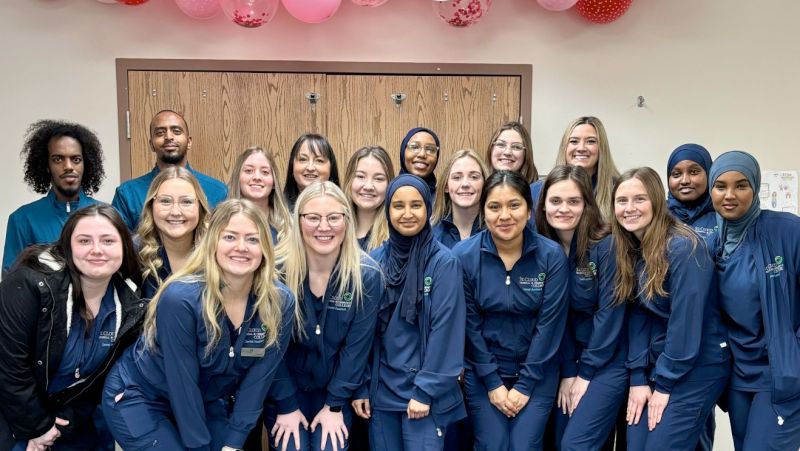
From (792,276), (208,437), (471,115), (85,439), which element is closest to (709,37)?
(471,115)

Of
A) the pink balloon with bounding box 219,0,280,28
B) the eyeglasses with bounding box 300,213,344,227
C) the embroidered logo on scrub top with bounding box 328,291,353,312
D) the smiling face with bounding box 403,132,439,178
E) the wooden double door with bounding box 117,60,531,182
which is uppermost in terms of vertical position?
the pink balloon with bounding box 219,0,280,28

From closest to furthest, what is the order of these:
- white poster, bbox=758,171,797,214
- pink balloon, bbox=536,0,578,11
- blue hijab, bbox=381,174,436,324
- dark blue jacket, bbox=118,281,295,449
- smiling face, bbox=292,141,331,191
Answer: dark blue jacket, bbox=118,281,295,449 < blue hijab, bbox=381,174,436,324 < smiling face, bbox=292,141,331,191 < pink balloon, bbox=536,0,578,11 < white poster, bbox=758,171,797,214

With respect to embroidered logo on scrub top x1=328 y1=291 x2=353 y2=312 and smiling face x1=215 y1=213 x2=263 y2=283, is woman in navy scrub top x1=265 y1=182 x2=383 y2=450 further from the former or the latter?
smiling face x1=215 y1=213 x2=263 y2=283

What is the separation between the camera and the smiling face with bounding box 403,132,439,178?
153 inches

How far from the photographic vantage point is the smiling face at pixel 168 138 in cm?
412

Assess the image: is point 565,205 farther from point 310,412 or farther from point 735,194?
→ point 310,412

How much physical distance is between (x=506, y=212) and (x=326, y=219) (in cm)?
82

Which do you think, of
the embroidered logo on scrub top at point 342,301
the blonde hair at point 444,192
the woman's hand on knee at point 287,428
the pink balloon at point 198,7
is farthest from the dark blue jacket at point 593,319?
the pink balloon at point 198,7

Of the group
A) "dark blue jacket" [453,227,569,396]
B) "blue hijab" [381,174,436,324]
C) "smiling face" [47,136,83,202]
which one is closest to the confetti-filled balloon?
"blue hijab" [381,174,436,324]

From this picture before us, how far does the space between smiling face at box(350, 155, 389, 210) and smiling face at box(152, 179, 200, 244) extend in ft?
2.78

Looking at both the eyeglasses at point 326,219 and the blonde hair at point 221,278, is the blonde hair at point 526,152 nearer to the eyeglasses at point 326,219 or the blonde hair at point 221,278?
the eyeglasses at point 326,219

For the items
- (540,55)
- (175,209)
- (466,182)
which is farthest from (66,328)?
(540,55)

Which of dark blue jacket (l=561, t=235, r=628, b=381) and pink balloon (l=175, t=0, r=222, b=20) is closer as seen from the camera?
dark blue jacket (l=561, t=235, r=628, b=381)

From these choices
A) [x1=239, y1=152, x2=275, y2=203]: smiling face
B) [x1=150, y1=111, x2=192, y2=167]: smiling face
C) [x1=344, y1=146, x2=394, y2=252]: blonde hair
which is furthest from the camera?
[x1=150, y1=111, x2=192, y2=167]: smiling face
